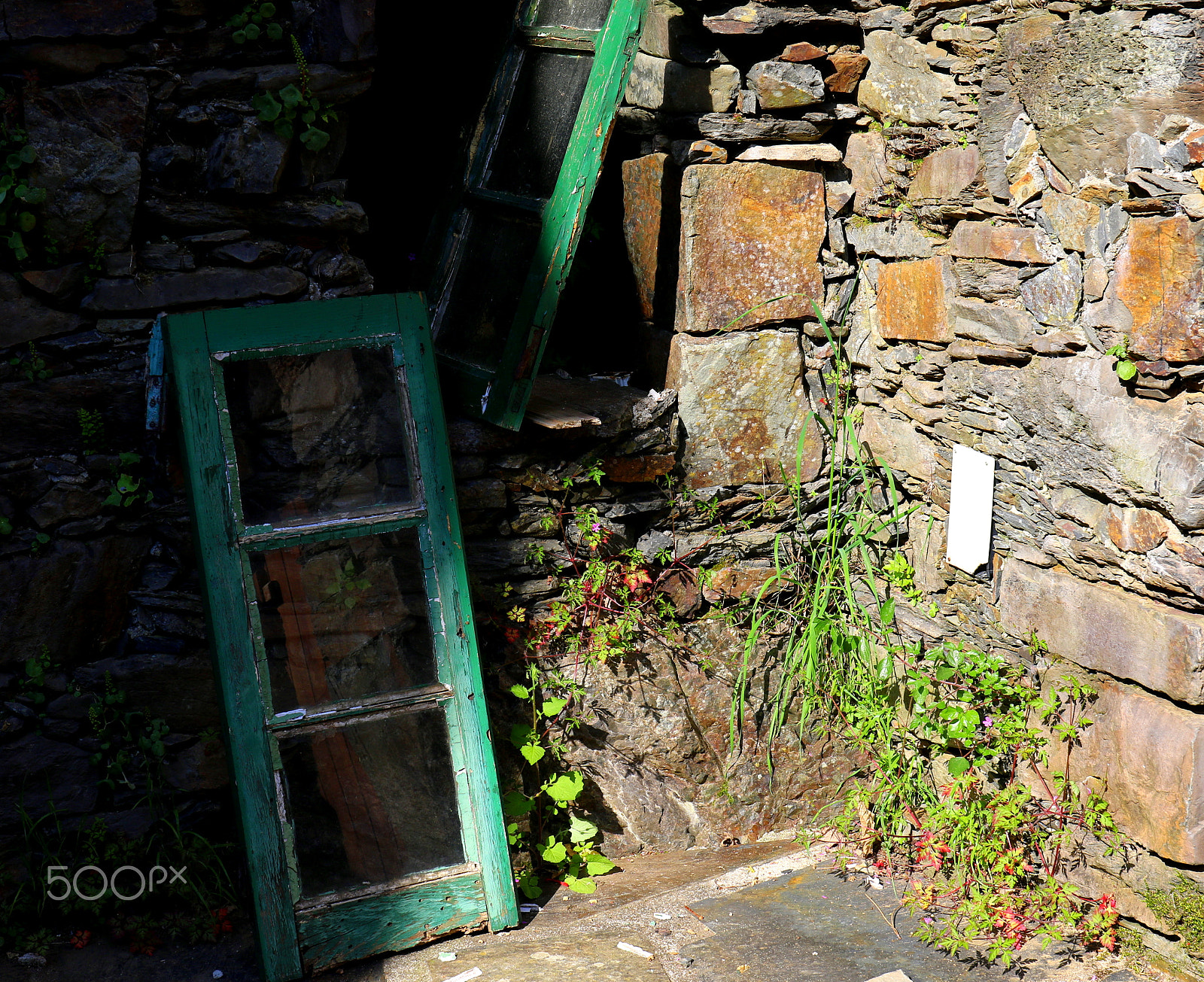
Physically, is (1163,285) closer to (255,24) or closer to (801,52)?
(801,52)

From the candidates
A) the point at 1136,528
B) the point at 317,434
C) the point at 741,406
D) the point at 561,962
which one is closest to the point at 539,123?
the point at 741,406

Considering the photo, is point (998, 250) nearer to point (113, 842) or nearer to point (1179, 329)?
point (1179, 329)

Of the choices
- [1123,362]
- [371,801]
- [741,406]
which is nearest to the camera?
[1123,362]

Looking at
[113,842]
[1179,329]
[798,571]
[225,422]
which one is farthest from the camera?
[798,571]

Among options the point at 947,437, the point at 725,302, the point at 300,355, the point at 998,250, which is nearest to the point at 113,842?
the point at 300,355

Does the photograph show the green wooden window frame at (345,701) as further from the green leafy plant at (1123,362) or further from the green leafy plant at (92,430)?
the green leafy plant at (1123,362)

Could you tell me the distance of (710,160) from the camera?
2889 mm

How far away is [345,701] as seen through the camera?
95.3 inches

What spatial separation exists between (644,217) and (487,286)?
1.84 ft

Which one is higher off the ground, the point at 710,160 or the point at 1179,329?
the point at 710,160

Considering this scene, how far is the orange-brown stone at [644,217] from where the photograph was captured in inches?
116

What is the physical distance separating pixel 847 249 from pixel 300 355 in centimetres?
167

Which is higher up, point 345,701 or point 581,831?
point 345,701

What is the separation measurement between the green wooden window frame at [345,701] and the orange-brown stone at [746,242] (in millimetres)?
895
